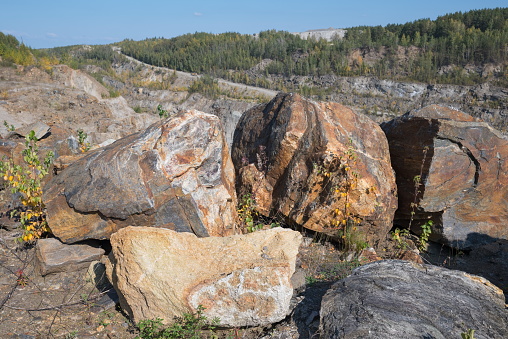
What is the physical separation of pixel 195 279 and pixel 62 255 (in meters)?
1.92

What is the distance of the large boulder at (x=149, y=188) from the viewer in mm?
4184

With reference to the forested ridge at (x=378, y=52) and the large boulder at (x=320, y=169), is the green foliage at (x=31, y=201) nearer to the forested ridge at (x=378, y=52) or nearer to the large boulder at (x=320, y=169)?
the large boulder at (x=320, y=169)

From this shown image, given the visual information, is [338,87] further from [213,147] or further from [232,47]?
[213,147]

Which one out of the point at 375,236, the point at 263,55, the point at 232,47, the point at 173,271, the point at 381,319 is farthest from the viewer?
the point at 232,47

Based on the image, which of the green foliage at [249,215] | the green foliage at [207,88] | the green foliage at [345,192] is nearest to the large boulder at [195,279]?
the green foliage at [249,215]

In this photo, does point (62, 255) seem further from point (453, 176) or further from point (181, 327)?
point (453, 176)

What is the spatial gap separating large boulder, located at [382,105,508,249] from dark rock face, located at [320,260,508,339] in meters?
1.96

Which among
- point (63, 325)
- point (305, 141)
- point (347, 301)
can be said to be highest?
point (305, 141)

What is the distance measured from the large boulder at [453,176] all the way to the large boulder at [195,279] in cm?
277

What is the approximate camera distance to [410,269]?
350cm

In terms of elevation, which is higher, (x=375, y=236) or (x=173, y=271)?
(x=173, y=271)

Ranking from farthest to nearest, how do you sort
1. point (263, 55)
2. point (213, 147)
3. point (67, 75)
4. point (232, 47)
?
1. point (232, 47)
2. point (263, 55)
3. point (67, 75)
4. point (213, 147)

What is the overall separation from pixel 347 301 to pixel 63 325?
102 inches

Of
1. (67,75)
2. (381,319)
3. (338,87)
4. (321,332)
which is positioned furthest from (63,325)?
(338,87)
